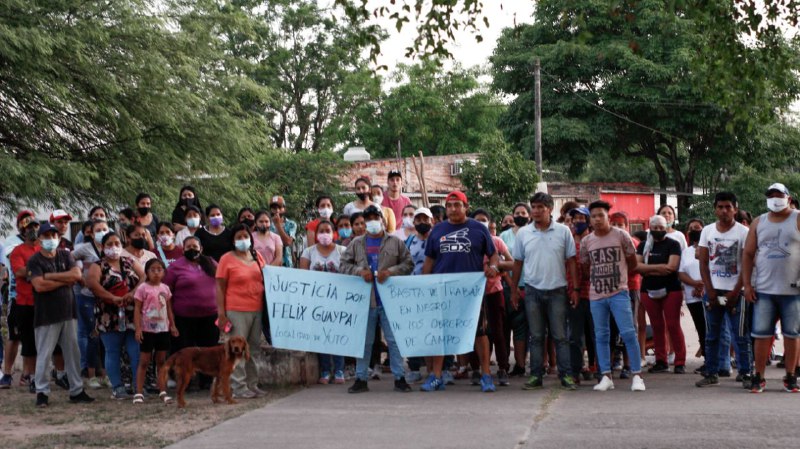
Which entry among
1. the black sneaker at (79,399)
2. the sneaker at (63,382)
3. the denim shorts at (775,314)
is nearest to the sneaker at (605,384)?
the denim shorts at (775,314)

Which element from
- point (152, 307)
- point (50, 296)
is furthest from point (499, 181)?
point (50, 296)

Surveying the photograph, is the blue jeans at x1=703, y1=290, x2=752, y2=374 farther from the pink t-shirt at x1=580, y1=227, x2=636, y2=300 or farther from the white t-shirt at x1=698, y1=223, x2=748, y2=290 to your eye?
the pink t-shirt at x1=580, y1=227, x2=636, y2=300

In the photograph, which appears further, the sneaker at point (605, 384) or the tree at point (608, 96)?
the tree at point (608, 96)

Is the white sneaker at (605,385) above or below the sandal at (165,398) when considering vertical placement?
above

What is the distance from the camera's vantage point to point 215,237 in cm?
1221

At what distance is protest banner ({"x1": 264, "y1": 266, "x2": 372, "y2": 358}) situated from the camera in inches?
453

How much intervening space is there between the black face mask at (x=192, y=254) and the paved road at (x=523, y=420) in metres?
1.88

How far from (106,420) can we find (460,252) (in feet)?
12.8

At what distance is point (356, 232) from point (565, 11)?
3.92 metres

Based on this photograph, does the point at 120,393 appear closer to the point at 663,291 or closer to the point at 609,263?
the point at 609,263

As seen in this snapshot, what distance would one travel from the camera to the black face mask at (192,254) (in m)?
11.4

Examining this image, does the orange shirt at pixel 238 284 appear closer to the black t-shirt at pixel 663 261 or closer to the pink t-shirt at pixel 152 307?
the pink t-shirt at pixel 152 307

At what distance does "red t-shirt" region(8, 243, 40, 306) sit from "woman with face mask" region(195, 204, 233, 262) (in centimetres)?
182

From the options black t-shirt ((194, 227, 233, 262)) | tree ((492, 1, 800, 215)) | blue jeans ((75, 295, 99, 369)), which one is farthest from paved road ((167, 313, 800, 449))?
tree ((492, 1, 800, 215))
